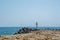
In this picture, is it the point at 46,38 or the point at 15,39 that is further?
the point at 46,38

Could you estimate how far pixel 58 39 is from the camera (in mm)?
17578

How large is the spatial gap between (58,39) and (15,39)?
Result: 4.95 meters

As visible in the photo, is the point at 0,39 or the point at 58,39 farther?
the point at 58,39

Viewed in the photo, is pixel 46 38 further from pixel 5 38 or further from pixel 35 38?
pixel 5 38

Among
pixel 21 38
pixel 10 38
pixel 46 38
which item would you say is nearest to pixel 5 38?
pixel 10 38

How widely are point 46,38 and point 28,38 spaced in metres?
2.10

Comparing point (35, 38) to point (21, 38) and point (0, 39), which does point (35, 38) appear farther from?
point (0, 39)

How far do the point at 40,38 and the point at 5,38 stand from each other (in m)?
3.87

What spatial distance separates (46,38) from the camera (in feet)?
57.4

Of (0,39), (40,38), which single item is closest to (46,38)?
(40,38)

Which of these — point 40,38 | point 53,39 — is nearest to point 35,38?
point 40,38

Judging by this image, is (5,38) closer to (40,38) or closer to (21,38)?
(21,38)

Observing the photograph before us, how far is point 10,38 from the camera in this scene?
16.6 m

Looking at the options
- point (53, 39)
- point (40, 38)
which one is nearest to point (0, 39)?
point (40, 38)
